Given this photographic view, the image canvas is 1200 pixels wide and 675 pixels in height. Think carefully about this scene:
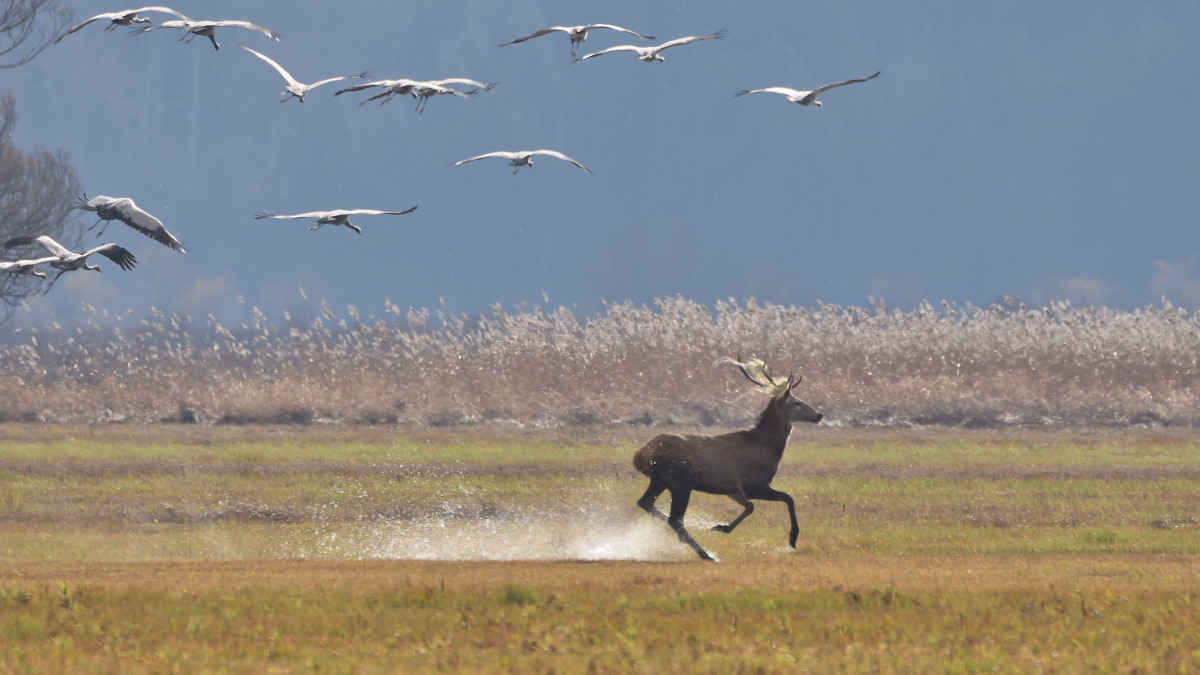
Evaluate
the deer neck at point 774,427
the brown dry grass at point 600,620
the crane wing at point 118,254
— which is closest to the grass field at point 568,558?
the brown dry grass at point 600,620

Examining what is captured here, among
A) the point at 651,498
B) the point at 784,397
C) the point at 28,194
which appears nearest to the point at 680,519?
the point at 651,498

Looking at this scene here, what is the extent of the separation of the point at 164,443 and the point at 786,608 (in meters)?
24.7

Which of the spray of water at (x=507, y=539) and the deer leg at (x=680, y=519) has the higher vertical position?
the deer leg at (x=680, y=519)

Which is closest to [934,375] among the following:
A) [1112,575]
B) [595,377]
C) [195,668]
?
[595,377]

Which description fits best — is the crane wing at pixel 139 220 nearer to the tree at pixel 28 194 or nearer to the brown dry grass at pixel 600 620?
the brown dry grass at pixel 600 620

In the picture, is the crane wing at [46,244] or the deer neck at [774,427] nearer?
the deer neck at [774,427]

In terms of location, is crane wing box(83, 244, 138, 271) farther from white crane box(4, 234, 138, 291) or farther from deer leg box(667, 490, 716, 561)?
deer leg box(667, 490, 716, 561)

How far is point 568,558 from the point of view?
19.0 meters

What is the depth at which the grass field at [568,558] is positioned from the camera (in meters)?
12.5

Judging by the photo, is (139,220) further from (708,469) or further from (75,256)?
(708,469)

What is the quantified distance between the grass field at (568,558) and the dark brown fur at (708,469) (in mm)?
669

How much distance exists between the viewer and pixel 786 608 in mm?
14086

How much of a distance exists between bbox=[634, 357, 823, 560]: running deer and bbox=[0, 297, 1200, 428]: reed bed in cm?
2163

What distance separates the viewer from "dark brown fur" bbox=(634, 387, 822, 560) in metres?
17.8
